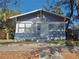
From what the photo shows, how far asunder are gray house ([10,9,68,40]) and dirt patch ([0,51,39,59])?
1496 cm

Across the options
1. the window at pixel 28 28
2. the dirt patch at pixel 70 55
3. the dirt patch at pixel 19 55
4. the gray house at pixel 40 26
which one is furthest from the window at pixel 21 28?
the dirt patch at pixel 70 55

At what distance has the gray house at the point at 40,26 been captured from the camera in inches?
1182

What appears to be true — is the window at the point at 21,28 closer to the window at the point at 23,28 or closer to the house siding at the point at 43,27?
the window at the point at 23,28

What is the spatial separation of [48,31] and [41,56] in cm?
1595

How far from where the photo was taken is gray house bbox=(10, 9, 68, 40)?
30.0 m

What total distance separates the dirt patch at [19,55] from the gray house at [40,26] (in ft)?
49.1

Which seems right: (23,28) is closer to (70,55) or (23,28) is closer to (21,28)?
(21,28)

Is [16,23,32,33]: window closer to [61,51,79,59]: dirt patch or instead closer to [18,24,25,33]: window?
[18,24,25,33]: window

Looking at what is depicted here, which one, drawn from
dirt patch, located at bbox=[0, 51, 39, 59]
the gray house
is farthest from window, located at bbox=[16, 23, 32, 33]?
dirt patch, located at bbox=[0, 51, 39, 59]

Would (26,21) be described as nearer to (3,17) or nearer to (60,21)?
(60,21)

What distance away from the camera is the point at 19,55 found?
14.2m

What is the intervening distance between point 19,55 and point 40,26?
1645 cm

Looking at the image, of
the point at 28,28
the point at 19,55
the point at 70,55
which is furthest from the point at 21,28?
the point at 70,55

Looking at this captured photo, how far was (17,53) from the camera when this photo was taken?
1460 centimetres
